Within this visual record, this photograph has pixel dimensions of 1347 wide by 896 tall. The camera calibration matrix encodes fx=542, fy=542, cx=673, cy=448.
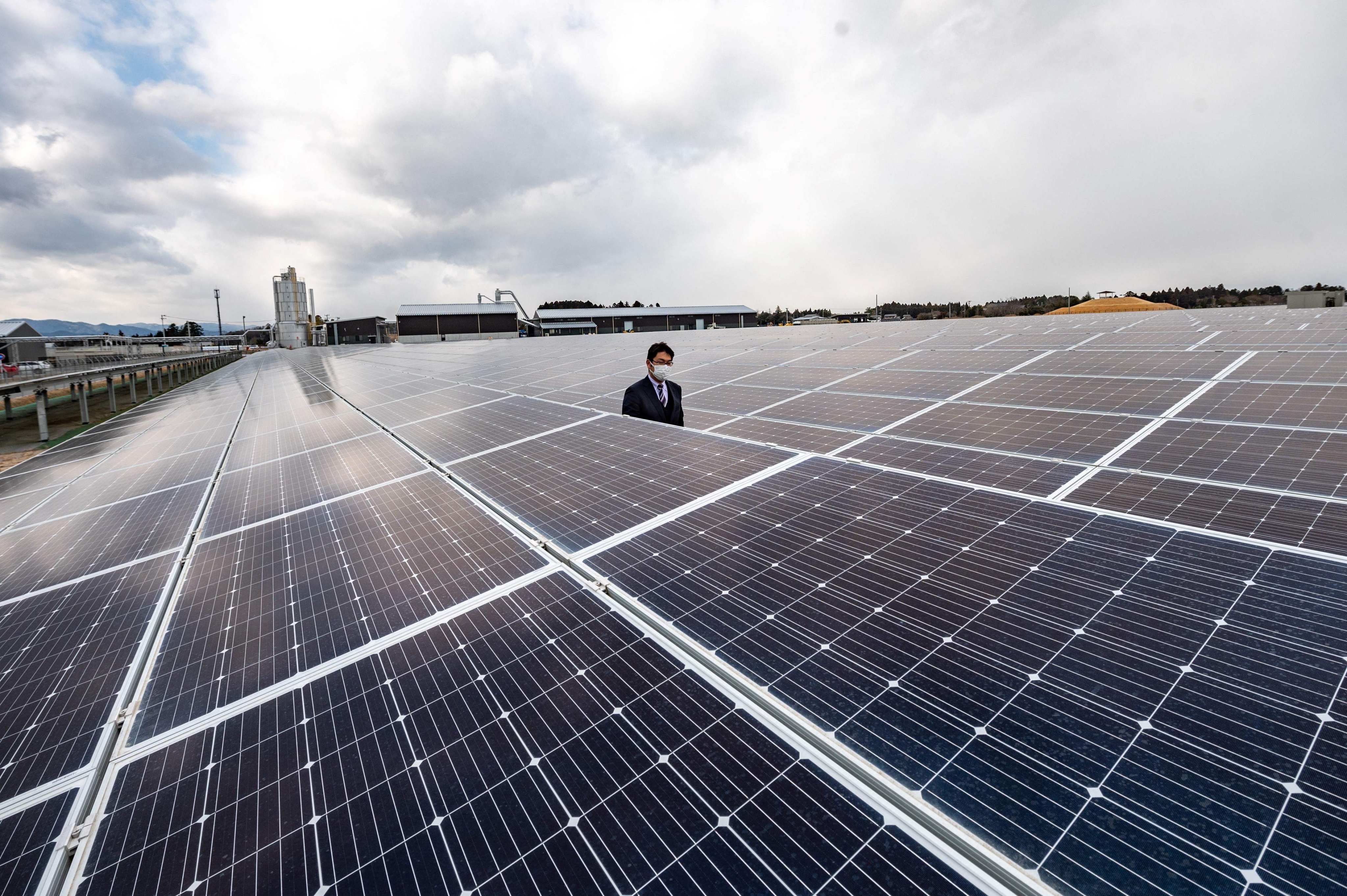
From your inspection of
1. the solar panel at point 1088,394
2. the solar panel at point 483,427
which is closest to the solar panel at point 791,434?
the solar panel at point 483,427

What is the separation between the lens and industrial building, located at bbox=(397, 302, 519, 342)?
84.6 m

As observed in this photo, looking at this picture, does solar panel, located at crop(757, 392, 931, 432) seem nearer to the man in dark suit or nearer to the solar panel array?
the solar panel array

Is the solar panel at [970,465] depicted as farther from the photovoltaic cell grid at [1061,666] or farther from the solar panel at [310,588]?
the solar panel at [310,588]

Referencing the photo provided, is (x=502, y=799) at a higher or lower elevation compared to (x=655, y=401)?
lower

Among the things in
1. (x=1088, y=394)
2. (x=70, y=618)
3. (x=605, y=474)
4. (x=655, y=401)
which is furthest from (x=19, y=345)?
(x=1088, y=394)

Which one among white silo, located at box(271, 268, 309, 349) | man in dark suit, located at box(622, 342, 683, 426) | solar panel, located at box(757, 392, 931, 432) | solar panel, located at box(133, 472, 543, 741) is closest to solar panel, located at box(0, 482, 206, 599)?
solar panel, located at box(133, 472, 543, 741)

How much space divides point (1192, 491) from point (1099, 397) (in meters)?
5.09

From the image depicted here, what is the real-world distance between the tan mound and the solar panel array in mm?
54825

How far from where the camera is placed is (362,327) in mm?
127688

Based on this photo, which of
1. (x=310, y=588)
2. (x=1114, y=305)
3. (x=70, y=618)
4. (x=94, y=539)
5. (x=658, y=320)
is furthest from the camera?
(x=658, y=320)

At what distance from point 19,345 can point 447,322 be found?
46145 mm

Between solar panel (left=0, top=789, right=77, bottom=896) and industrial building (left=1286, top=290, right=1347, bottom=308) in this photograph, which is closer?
solar panel (left=0, top=789, right=77, bottom=896)

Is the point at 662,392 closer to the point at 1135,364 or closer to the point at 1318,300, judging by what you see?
the point at 1135,364

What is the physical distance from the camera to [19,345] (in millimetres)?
61531
